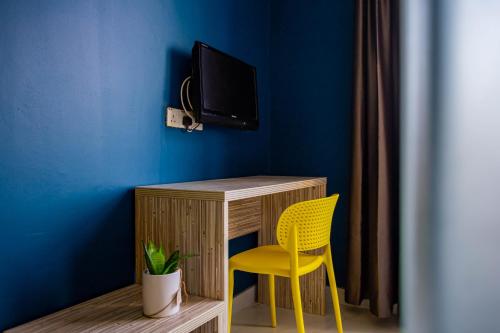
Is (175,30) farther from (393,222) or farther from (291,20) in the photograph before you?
(393,222)

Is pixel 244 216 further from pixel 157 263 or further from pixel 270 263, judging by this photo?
pixel 157 263

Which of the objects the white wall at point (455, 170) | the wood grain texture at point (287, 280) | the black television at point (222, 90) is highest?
the black television at point (222, 90)

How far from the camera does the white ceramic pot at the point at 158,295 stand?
127 cm

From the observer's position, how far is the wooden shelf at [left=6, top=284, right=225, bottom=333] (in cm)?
119

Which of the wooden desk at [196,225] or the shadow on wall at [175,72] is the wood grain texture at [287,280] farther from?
the shadow on wall at [175,72]

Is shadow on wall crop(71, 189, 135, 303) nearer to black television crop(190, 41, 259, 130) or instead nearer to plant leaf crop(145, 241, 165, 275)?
plant leaf crop(145, 241, 165, 275)

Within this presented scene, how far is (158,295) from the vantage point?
4.18ft

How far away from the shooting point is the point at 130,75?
5.38 ft

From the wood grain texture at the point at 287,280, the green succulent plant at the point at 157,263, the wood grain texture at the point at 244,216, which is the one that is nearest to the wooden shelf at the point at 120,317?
the green succulent plant at the point at 157,263

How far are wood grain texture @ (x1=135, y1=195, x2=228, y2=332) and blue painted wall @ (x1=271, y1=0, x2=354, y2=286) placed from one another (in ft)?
3.97

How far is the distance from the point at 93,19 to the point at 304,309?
1.89 metres

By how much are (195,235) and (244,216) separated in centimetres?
79

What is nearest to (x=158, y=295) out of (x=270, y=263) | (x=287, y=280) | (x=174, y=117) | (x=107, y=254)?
(x=107, y=254)

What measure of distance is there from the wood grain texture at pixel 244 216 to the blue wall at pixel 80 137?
1.08 feet
